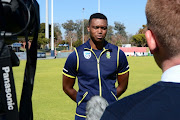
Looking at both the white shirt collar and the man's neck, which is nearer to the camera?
the white shirt collar

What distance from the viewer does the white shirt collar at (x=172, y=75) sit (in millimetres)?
995

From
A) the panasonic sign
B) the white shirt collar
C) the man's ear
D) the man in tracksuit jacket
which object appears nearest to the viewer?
the white shirt collar

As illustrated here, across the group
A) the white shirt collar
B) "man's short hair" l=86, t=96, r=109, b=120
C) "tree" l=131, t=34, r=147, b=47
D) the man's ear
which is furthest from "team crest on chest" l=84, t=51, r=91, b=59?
"tree" l=131, t=34, r=147, b=47

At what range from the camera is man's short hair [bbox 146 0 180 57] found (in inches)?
41.0

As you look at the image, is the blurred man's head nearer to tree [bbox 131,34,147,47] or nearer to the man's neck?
the man's neck

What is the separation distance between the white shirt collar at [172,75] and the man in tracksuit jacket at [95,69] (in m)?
2.54

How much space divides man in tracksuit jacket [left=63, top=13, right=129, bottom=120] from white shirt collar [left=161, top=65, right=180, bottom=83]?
2.54 meters

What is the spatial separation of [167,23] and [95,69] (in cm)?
267

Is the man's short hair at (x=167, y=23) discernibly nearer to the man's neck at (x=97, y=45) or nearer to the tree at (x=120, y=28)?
the man's neck at (x=97, y=45)

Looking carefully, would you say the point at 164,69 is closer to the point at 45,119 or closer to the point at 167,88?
the point at 167,88

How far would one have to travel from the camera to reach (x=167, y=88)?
3.24 feet

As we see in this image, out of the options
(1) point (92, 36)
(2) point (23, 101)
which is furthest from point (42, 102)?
(2) point (23, 101)

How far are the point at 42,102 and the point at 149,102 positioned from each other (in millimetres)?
7703

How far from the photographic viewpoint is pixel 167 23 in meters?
1.05
